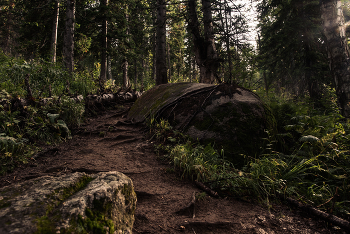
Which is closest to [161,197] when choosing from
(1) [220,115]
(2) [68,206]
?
(2) [68,206]

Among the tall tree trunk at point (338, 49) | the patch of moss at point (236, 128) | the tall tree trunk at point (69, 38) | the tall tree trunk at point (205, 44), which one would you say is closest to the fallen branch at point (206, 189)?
the patch of moss at point (236, 128)

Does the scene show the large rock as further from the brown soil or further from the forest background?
the forest background

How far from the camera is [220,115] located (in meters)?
4.11

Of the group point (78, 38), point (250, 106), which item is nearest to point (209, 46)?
point (250, 106)

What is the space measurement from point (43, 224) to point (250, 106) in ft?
13.4

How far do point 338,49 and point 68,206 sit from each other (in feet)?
22.7

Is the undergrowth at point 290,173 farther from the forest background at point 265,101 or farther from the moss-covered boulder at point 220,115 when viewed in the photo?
the moss-covered boulder at point 220,115

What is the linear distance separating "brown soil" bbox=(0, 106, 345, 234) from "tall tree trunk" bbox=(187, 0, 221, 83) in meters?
5.02

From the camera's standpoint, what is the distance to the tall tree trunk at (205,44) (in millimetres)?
7859

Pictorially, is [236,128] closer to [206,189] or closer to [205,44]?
[206,189]

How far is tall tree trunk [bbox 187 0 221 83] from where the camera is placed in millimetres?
7859

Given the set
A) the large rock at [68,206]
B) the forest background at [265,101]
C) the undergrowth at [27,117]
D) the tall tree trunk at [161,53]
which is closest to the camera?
the large rock at [68,206]

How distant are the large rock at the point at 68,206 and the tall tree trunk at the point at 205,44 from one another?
711 centimetres

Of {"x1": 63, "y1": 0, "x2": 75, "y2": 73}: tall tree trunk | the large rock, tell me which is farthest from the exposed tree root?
{"x1": 63, "y1": 0, "x2": 75, "y2": 73}: tall tree trunk
